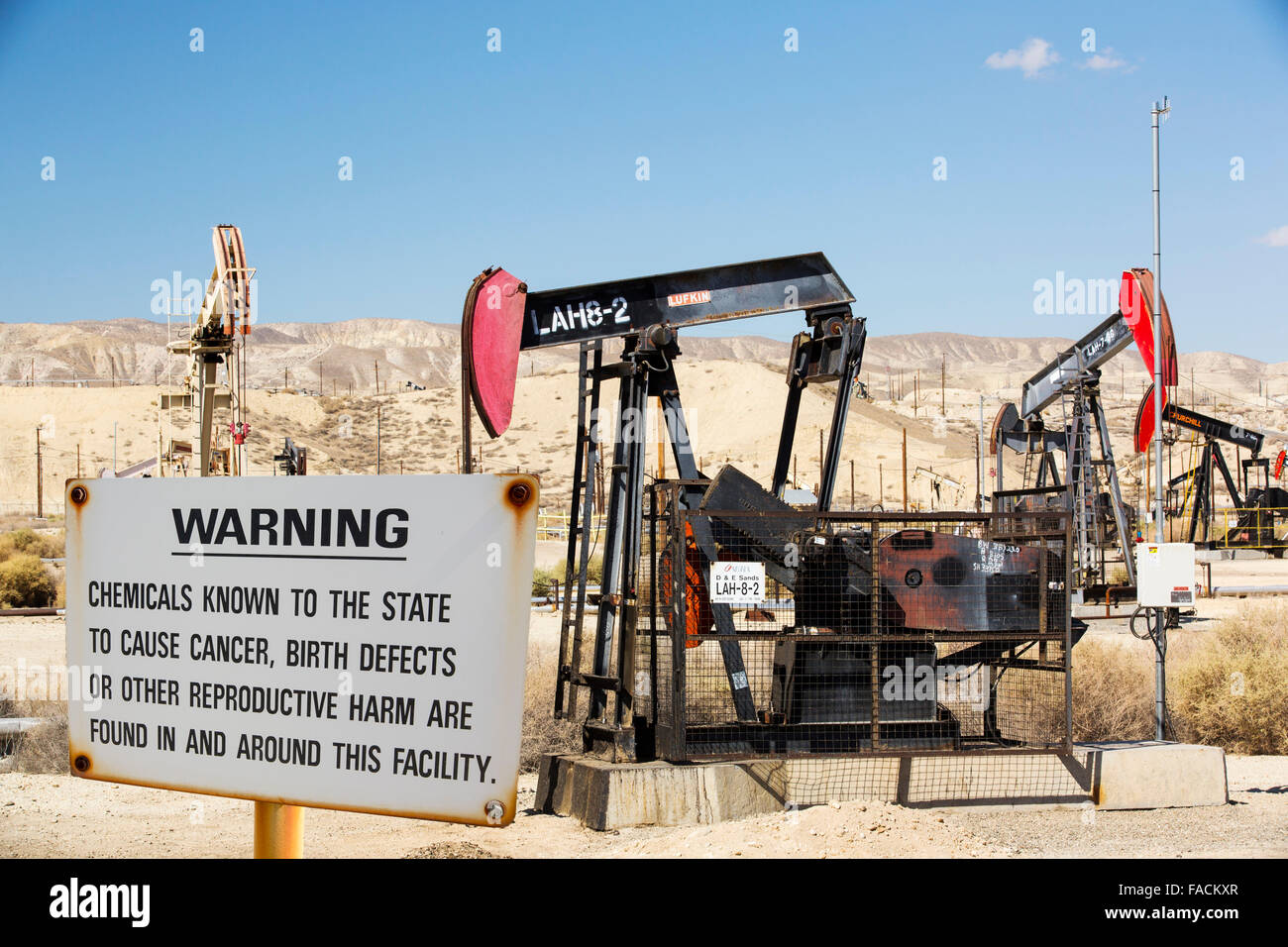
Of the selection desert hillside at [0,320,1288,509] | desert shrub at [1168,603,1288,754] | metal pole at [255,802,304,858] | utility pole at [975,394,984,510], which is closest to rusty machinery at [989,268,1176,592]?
utility pole at [975,394,984,510]

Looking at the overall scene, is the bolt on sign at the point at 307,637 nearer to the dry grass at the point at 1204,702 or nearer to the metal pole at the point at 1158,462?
the metal pole at the point at 1158,462

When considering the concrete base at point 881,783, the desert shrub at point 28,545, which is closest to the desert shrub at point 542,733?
the concrete base at point 881,783

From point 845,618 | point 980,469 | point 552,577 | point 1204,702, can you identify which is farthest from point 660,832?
point 552,577

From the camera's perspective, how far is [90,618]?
2842mm

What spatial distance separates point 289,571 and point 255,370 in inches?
6583

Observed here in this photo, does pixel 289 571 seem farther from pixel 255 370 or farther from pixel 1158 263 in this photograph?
pixel 255 370

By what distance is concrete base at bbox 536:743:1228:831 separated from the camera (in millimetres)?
6617

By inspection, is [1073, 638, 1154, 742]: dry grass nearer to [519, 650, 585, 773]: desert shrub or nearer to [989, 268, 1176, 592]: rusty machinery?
[519, 650, 585, 773]: desert shrub

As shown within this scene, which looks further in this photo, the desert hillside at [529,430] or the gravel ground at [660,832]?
the desert hillside at [529,430]

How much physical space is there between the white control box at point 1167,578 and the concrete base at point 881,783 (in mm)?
1009

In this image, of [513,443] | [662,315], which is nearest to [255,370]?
[513,443]

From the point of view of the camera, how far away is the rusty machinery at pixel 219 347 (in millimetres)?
25141

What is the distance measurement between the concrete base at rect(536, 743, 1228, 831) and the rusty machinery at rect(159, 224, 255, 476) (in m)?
19.8

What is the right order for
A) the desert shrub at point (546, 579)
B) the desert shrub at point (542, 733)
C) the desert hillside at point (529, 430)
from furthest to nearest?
the desert hillside at point (529, 430), the desert shrub at point (546, 579), the desert shrub at point (542, 733)
